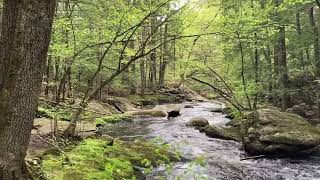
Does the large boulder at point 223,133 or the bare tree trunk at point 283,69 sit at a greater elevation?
the bare tree trunk at point 283,69

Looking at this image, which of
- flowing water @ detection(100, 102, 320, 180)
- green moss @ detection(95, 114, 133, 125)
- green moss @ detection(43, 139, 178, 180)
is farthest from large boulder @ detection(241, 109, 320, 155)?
green moss @ detection(95, 114, 133, 125)

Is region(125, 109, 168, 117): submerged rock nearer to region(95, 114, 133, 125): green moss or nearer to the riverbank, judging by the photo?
the riverbank

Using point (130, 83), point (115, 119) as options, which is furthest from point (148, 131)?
point (130, 83)

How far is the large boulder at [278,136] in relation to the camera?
1187 centimetres

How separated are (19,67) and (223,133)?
39.0 feet

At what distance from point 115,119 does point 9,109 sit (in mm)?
14471

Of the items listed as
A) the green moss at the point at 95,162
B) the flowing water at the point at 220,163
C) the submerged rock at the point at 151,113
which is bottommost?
the flowing water at the point at 220,163

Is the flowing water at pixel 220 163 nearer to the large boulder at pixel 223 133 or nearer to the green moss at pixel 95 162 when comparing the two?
the large boulder at pixel 223 133

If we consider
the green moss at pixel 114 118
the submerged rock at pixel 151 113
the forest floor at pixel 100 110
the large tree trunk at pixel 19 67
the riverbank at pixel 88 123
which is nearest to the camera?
the large tree trunk at pixel 19 67

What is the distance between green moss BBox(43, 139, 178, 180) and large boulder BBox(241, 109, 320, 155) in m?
3.83

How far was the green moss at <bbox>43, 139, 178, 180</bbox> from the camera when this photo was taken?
6.79 meters

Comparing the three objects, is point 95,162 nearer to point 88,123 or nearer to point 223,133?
point 88,123

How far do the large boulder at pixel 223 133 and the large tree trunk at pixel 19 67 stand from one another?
11.3 metres

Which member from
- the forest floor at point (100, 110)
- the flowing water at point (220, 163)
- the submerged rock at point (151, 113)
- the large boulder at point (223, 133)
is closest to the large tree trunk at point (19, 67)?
the forest floor at point (100, 110)
